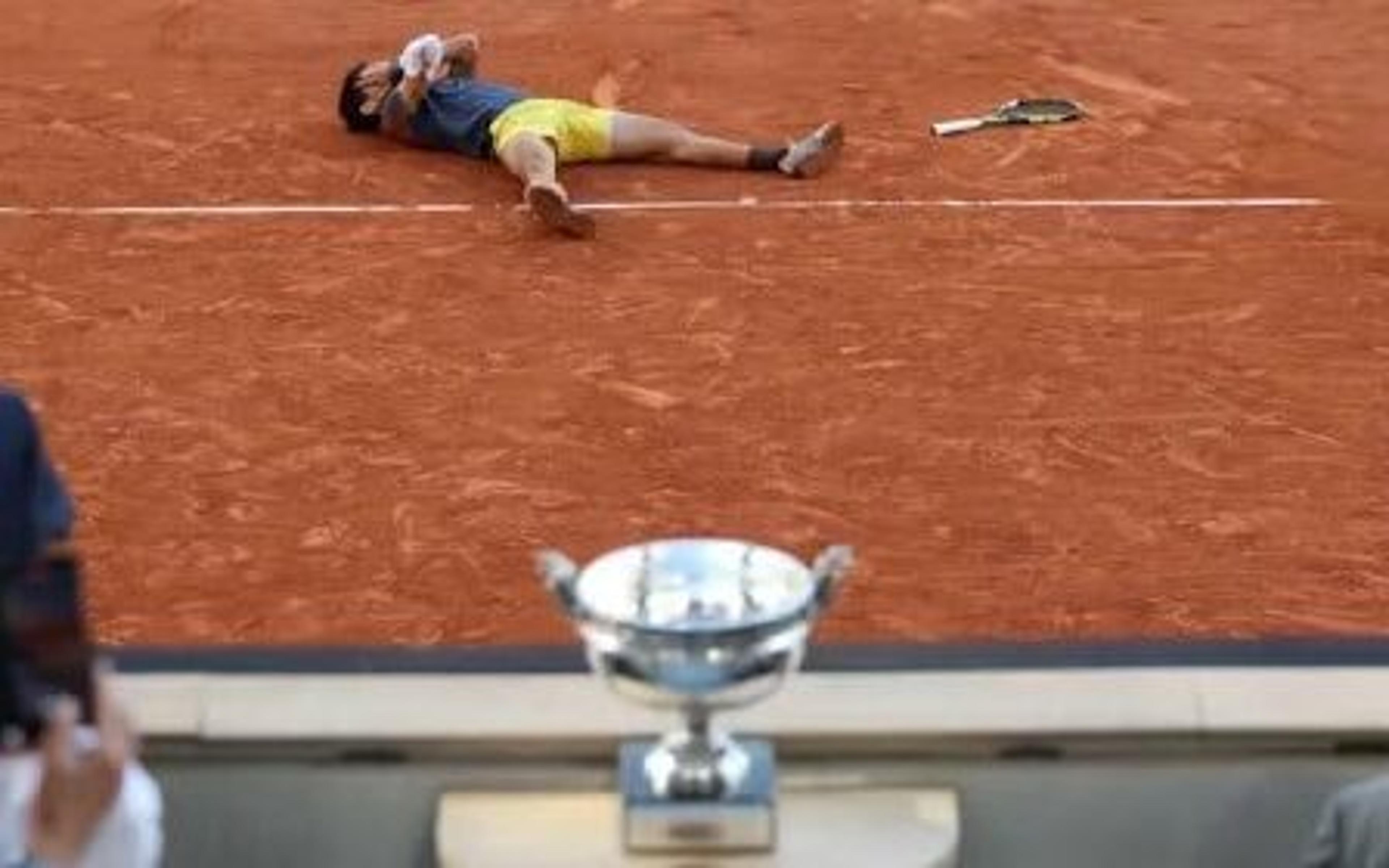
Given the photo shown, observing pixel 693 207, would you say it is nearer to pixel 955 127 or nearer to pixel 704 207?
pixel 704 207

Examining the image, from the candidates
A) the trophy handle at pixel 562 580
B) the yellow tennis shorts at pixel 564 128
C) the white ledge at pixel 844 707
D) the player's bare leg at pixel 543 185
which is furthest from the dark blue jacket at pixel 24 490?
the yellow tennis shorts at pixel 564 128

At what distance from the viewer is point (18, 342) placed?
9.04 m

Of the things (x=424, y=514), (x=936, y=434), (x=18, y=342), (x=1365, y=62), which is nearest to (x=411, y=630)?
(x=424, y=514)

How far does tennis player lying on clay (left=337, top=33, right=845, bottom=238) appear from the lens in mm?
10672

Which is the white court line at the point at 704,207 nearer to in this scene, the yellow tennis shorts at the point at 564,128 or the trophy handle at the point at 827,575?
the yellow tennis shorts at the point at 564,128

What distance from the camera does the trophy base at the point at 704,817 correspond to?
10.8 ft

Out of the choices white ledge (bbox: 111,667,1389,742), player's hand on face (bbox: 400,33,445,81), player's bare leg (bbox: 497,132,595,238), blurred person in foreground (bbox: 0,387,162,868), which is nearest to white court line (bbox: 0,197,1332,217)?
player's bare leg (bbox: 497,132,595,238)

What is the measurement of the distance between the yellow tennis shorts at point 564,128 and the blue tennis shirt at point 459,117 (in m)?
0.07

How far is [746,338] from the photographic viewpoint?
354 inches

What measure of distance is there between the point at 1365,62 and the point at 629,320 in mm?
4748

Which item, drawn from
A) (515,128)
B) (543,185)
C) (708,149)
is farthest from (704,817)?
(708,149)

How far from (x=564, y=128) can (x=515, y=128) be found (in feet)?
0.61

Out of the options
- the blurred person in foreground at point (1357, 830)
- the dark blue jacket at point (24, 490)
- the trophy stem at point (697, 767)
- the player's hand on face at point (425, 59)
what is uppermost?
the dark blue jacket at point (24, 490)

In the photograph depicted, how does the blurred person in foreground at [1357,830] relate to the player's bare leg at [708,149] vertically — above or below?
above
